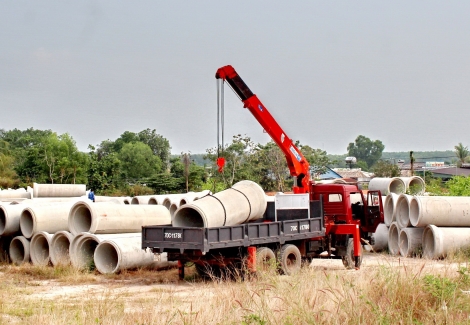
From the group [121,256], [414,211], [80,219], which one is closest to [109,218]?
[80,219]

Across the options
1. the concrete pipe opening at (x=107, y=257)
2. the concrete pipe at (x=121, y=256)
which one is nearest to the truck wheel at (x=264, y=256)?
the concrete pipe at (x=121, y=256)

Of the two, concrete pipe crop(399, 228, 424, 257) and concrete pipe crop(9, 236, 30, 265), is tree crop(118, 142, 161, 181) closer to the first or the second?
concrete pipe crop(9, 236, 30, 265)

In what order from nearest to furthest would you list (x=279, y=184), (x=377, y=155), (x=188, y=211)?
(x=188, y=211)
(x=279, y=184)
(x=377, y=155)

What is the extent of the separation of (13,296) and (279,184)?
134 feet

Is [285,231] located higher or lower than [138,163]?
lower

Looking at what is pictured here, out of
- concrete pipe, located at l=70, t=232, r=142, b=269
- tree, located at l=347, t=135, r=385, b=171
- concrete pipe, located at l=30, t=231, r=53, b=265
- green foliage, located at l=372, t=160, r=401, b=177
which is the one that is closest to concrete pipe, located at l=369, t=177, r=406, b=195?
concrete pipe, located at l=70, t=232, r=142, b=269

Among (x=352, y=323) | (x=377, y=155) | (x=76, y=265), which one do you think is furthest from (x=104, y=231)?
(x=377, y=155)

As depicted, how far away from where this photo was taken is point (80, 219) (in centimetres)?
1906

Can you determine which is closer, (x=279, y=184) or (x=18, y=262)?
(x=18, y=262)

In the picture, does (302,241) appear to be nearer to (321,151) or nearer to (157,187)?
(157,187)

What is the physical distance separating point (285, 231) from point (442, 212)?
723 centimetres

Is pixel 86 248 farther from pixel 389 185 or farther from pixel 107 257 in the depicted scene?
pixel 389 185

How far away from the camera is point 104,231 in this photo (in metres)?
18.2

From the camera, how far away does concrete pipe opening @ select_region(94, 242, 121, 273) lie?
1725 cm
